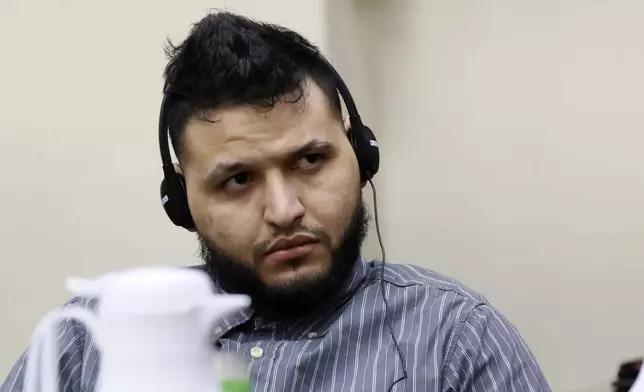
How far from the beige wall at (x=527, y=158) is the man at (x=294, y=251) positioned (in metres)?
0.40

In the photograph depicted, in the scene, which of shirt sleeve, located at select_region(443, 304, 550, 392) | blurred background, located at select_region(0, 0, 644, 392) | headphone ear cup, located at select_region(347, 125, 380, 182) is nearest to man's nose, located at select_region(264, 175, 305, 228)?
headphone ear cup, located at select_region(347, 125, 380, 182)

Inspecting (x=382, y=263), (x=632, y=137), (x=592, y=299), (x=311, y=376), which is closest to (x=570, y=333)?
(x=592, y=299)

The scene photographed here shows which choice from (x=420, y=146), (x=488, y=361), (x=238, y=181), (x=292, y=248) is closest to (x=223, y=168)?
(x=238, y=181)

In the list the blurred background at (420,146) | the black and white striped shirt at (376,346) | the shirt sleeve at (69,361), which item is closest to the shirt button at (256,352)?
the black and white striped shirt at (376,346)

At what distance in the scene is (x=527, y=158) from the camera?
4.09 feet

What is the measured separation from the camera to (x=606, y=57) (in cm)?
118

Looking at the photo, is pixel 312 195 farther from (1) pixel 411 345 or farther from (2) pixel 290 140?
(1) pixel 411 345

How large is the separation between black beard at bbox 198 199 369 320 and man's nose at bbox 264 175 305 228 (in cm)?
8

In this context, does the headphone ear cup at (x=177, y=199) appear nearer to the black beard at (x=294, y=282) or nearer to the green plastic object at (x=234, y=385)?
the black beard at (x=294, y=282)

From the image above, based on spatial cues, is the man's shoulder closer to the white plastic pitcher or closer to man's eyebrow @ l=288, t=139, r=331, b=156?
man's eyebrow @ l=288, t=139, r=331, b=156

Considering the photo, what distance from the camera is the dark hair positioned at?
33.1 inches

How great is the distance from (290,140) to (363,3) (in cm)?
66

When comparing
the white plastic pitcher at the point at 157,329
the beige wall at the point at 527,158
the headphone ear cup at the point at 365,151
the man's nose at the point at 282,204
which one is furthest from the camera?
the beige wall at the point at 527,158

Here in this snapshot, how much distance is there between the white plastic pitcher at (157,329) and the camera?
42 cm
